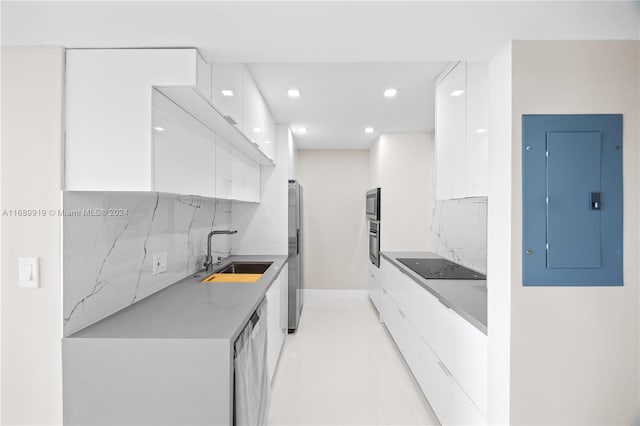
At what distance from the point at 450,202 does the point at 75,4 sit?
3.48m

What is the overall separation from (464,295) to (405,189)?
2636 mm

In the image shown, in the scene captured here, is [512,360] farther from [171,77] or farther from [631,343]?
[171,77]

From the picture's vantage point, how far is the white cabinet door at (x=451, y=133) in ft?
6.85

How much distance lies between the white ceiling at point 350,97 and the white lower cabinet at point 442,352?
1.69 metres

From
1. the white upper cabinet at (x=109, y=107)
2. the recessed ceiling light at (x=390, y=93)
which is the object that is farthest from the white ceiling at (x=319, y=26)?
the recessed ceiling light at (x=390, y=93)

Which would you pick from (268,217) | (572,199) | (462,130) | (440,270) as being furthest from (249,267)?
(572,199)

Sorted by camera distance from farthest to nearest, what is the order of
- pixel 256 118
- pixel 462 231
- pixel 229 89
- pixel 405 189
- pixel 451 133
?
pixel 405 189 < pixel 462 231 < pixel 256 118 < pixel 451 133 < pixel 229 89

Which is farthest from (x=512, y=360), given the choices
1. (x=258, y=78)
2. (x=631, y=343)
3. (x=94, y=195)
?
(x=258, y=78)

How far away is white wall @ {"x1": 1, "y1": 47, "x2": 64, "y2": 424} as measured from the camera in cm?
130

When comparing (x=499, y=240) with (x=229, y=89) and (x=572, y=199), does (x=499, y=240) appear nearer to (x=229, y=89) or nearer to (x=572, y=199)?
(x=572, y=199)

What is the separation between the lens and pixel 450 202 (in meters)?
3.60

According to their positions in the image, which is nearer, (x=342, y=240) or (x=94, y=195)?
(x=94, y=195)

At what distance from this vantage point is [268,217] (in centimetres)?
378

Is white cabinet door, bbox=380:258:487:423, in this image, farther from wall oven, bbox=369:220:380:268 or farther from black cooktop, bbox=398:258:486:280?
wall oven, bbox=369:220:380:268
